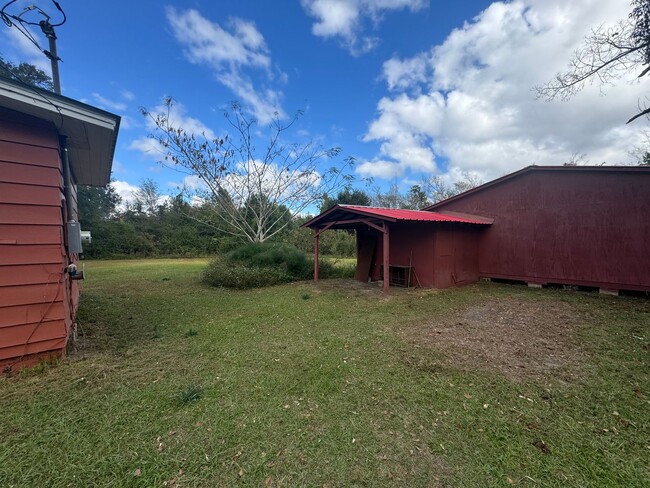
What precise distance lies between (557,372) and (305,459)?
3.11 m

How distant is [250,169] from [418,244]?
8382 millimetres

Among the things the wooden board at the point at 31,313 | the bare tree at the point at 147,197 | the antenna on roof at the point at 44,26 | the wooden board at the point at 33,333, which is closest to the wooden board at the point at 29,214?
the wooden board at the point at 31,313

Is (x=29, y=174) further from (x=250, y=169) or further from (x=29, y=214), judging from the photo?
(x=250, y=169)

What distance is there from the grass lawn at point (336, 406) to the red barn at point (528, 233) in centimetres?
304

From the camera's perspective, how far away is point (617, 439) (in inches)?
83.4

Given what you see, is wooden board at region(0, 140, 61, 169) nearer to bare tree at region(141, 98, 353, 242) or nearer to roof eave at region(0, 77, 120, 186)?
roof eave at region(0, 77, 120, 186)

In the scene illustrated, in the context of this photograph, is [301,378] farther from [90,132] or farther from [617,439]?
[90,132]

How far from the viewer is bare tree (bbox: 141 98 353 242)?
11391mm

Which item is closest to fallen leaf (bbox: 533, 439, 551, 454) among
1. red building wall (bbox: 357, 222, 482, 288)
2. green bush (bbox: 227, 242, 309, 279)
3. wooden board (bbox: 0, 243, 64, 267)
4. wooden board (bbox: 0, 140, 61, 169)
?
wooden board (bbox: 0, 243, 64, 267)

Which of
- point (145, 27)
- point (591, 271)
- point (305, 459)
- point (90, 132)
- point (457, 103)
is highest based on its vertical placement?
point (457, 103)

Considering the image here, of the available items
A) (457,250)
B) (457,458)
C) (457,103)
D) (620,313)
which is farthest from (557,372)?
(457,103)

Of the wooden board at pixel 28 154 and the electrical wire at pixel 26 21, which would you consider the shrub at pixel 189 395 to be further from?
the electrical wire at pixel 26 21

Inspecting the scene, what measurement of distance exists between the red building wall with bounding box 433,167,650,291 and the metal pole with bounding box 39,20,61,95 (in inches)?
426

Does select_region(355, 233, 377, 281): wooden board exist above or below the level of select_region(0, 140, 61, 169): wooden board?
below
